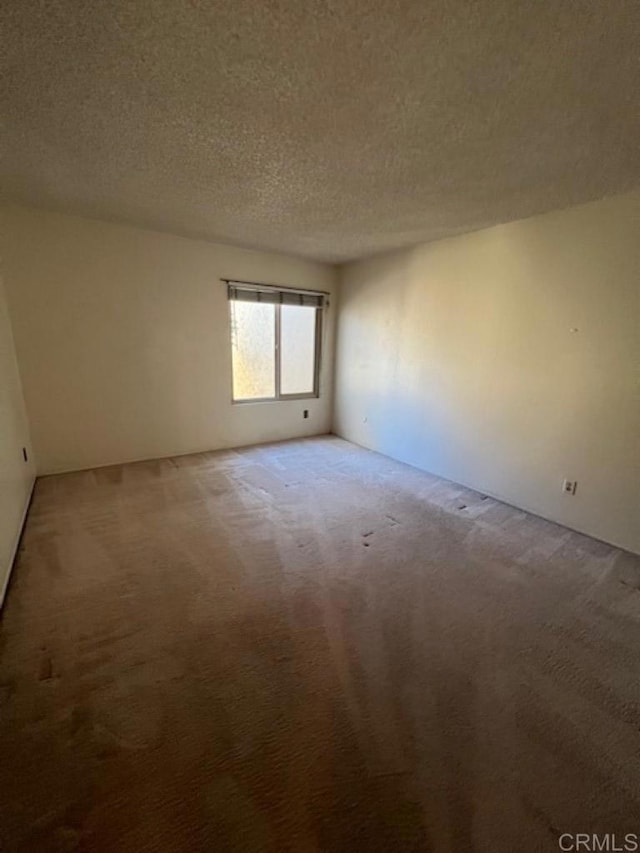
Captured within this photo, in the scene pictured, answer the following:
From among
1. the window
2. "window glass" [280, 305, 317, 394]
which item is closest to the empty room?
the window

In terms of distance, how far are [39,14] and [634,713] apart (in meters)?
3.12

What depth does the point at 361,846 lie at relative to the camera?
0.94m

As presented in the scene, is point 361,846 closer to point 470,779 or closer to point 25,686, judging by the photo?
point 470,779

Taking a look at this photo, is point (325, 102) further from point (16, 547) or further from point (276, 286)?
point (16, 547)

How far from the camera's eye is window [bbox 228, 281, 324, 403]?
4109 mm

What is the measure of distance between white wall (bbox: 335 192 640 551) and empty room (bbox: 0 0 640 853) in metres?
0.02

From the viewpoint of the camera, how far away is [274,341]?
4.40m

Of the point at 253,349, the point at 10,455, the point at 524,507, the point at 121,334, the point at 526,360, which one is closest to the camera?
the point at 10,455

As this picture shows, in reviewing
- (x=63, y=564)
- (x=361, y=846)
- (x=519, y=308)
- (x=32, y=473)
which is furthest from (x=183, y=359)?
(x=361, y=846)

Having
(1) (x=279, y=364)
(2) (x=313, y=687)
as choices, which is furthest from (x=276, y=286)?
(2) (x=313, y=687)

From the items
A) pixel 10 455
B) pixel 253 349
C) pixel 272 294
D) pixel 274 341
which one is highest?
pixel 272 294

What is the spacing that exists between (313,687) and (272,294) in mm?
3824

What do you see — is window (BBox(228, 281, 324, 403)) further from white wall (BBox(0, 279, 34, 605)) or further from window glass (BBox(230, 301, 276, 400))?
white wall (BBox(0, 279, 34, 605))

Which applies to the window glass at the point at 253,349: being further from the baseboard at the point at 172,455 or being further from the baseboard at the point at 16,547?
the baseboard at the point at 16,547
